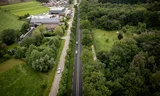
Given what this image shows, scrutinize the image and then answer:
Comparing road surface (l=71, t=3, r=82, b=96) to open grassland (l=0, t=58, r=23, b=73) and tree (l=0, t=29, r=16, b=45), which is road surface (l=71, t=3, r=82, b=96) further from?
tree (l=0, t=29, r=16, b=45)

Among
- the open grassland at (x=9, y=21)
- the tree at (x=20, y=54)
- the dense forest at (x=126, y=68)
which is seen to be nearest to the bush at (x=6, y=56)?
the tree at (x=20, y=54)

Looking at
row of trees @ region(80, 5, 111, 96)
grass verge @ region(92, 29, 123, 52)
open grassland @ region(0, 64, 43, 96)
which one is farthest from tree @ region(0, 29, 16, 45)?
row of trees @ region(80, 5, 111, 96)

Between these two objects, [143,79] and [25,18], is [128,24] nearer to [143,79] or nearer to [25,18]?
[143,79]

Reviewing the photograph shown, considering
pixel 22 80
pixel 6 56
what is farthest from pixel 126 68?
pixel 6 56

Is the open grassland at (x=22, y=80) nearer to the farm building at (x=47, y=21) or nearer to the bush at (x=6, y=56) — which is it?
the bush at (x=6, y=56)

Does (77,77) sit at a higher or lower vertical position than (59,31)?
lower

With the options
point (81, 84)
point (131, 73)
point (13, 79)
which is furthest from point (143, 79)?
point (13, 79)

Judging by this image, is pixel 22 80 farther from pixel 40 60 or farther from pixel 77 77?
pixel 77 77
